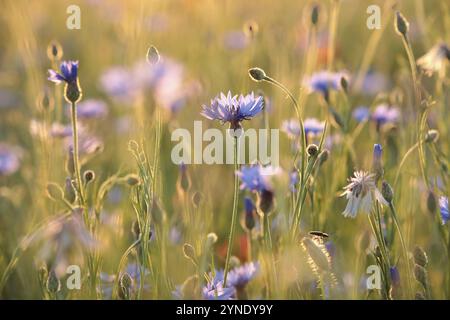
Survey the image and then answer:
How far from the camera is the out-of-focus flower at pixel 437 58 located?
113 cm

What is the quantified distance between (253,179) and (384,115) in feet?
1.24

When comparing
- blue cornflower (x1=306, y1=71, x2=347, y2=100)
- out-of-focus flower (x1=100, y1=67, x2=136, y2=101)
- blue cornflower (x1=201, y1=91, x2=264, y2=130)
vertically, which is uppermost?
out-of-focus flower (x1=100, y1=67, x2=136, y2=101)

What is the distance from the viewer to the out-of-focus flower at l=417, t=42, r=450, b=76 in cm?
113

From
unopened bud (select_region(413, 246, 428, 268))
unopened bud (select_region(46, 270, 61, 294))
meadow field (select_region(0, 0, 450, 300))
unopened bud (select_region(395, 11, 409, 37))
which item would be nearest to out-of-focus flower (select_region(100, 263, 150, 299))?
meadow field (select_region(0, 0, 450, 300))

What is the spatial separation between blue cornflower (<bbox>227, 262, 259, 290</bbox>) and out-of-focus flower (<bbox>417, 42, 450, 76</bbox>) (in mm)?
410

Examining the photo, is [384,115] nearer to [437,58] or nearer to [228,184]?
[437,58]

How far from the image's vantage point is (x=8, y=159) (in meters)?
1.54

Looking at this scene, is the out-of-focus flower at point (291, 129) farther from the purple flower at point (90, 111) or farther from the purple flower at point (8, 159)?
the purple flower at point (8, 159)

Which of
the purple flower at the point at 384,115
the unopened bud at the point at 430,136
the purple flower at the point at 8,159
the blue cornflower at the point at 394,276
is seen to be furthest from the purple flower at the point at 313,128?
the purple flower at the point at 8,159

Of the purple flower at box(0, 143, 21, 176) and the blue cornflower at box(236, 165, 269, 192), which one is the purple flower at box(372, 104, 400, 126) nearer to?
the blue cornflower at box(236, 165, 269, 192)

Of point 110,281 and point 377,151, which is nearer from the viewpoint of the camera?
point 377,151

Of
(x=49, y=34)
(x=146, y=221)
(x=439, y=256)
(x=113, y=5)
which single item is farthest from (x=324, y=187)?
(x=49, y=34)

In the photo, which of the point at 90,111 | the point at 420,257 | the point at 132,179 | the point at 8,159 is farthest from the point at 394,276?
the point at 8,159
